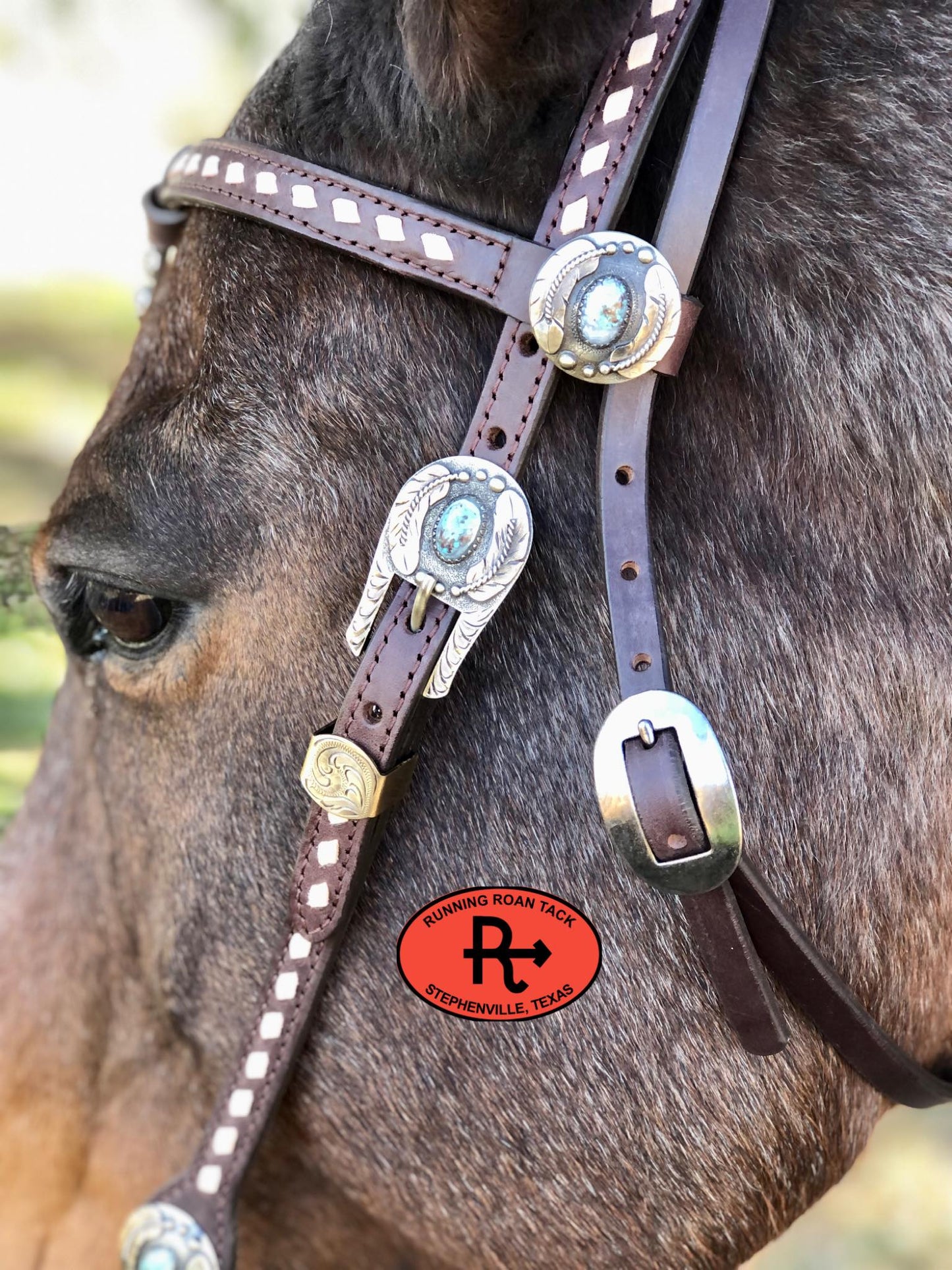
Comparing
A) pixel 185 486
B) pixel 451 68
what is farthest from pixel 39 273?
pixel 451 68

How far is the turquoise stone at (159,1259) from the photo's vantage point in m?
1.23

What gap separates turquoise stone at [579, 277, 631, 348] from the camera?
94 cm

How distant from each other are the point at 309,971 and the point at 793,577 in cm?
66

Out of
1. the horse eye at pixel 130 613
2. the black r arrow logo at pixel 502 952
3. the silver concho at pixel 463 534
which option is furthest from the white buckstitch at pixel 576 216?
the black r arrow logo at pixel 502 952

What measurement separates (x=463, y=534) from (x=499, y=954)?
0.46m

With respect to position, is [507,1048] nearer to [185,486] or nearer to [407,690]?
[407,690]

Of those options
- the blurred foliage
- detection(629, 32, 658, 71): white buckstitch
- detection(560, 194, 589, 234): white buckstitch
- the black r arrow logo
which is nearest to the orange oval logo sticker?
the black r arrow logo

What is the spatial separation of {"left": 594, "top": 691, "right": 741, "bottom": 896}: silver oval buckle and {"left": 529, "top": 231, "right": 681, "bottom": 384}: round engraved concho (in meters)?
0.32

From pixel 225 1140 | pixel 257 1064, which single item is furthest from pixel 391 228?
pixel 225 1140

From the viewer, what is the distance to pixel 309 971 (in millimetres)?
1163

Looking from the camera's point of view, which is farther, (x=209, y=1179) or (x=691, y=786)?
(x=209, y=1179)

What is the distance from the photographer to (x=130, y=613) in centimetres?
119

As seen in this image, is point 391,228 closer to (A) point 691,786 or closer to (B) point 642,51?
(B) point 642,51

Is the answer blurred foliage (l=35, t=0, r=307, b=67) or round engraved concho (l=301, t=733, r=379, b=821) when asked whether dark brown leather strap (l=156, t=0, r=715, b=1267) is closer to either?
round engraved concho (l=301, t=733, r=379, b=821)
